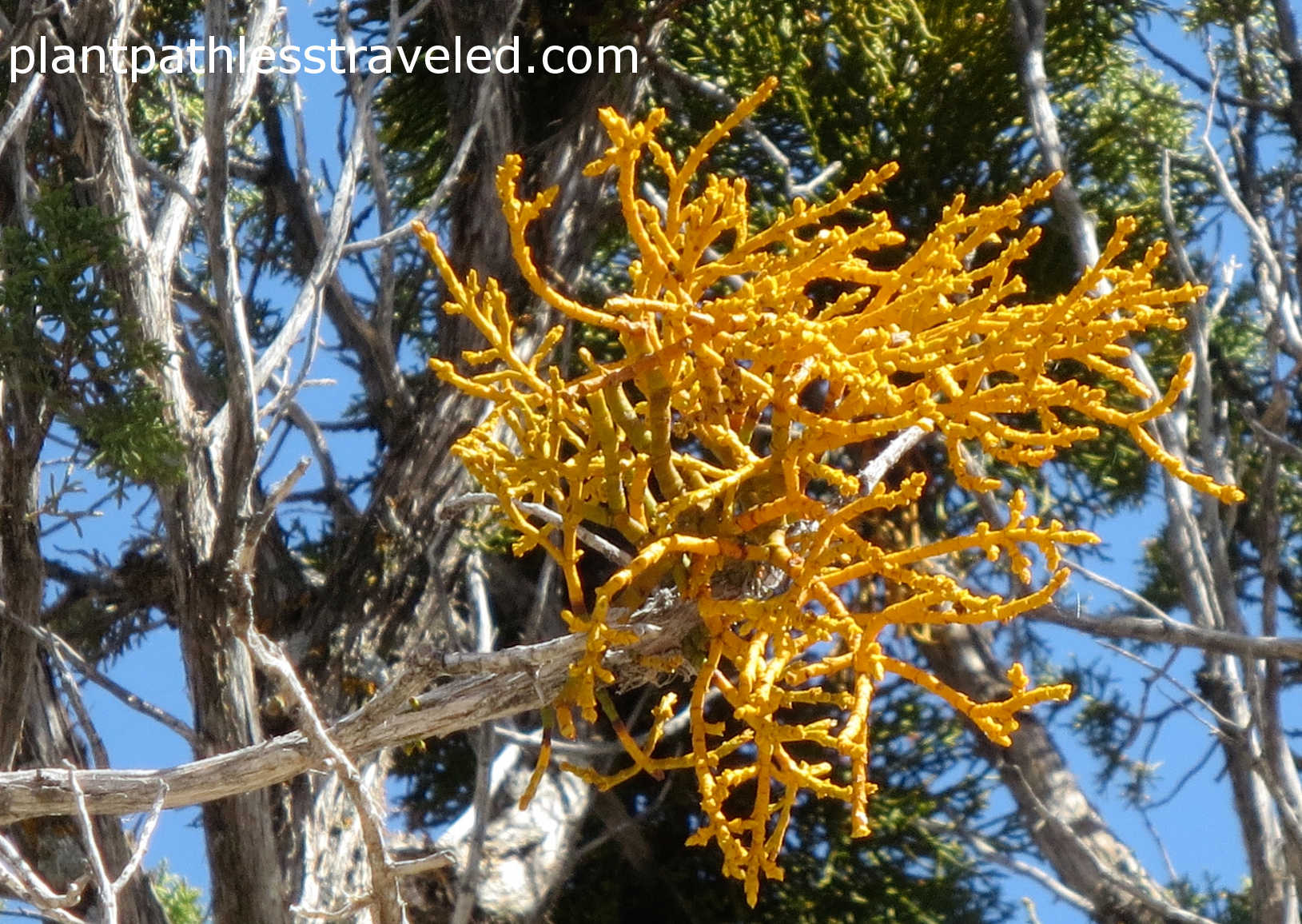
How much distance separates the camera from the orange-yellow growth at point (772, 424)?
895 mm

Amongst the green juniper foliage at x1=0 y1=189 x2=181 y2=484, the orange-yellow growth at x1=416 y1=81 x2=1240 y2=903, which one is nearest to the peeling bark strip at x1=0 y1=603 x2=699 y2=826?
the orange-yellow growth at x1=416 y1=81 x2=1240 y2=903

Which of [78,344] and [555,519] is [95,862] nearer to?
[555,519]

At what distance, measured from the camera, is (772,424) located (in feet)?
3.10

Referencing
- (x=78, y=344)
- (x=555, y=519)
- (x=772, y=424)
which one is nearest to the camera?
(x=772, y=424)

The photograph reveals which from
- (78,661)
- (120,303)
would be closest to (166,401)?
(120,303)

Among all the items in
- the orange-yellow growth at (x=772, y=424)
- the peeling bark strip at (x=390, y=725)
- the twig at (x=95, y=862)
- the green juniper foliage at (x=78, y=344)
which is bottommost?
the twig at (x=95, y=862)

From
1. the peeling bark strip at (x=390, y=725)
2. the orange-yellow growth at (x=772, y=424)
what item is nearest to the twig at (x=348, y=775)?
the peeling bark strip at (x=390, y=725)

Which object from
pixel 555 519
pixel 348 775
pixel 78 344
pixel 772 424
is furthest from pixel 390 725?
pixel 78 344

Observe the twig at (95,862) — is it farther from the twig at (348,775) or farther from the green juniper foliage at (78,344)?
the green juniper foliage at (78,344)

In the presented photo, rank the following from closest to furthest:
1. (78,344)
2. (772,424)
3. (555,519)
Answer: (772,424) < (555,519) < (78,344)

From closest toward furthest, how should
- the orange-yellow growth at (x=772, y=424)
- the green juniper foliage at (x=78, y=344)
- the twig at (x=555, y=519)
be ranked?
1. the orange-yellow growth at (x=772, y=424)
2. the twig at (x=555, y=519)
3. the green juniper foliage at (x=78, y=344)

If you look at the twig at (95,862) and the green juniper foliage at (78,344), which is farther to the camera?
the green juniper foliage at (78,344)

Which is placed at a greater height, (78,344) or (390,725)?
(78,344)

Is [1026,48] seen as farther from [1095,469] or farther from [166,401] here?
[166,401]
